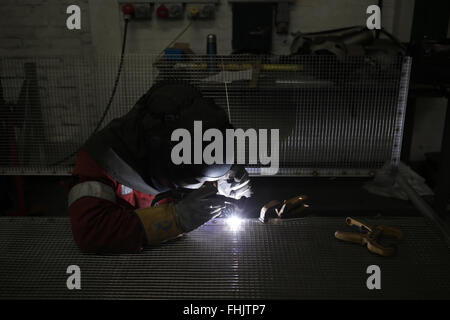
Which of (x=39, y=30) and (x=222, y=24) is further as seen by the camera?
(x=39, y=30)

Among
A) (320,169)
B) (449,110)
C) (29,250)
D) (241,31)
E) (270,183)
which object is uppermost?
(241,31)

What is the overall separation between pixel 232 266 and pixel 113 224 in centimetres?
34

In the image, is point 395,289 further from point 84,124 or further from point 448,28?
point 448,28

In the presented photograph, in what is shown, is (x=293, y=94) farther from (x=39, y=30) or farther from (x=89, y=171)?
(x=39, y=30)

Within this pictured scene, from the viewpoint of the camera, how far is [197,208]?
110cm

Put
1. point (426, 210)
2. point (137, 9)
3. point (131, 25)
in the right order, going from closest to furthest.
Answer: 1. point (426, 210)
2. point (137, 9)
3. point (131, 25)

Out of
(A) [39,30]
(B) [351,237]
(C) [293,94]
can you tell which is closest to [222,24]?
(A) [39,30]

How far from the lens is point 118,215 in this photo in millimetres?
1040

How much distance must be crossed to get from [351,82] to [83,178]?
1.07 meters

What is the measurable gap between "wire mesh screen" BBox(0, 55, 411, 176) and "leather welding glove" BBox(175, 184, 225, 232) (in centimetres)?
39

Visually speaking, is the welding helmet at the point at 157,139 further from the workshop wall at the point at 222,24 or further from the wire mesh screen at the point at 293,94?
the workshop wall at the point at 222,24

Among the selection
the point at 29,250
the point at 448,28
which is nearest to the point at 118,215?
the point at 29,250

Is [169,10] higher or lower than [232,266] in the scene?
higher

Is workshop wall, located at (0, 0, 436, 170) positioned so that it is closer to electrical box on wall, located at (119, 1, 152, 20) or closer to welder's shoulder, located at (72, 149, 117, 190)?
electrical box on wall, located at (119, 1, 152, 20)
